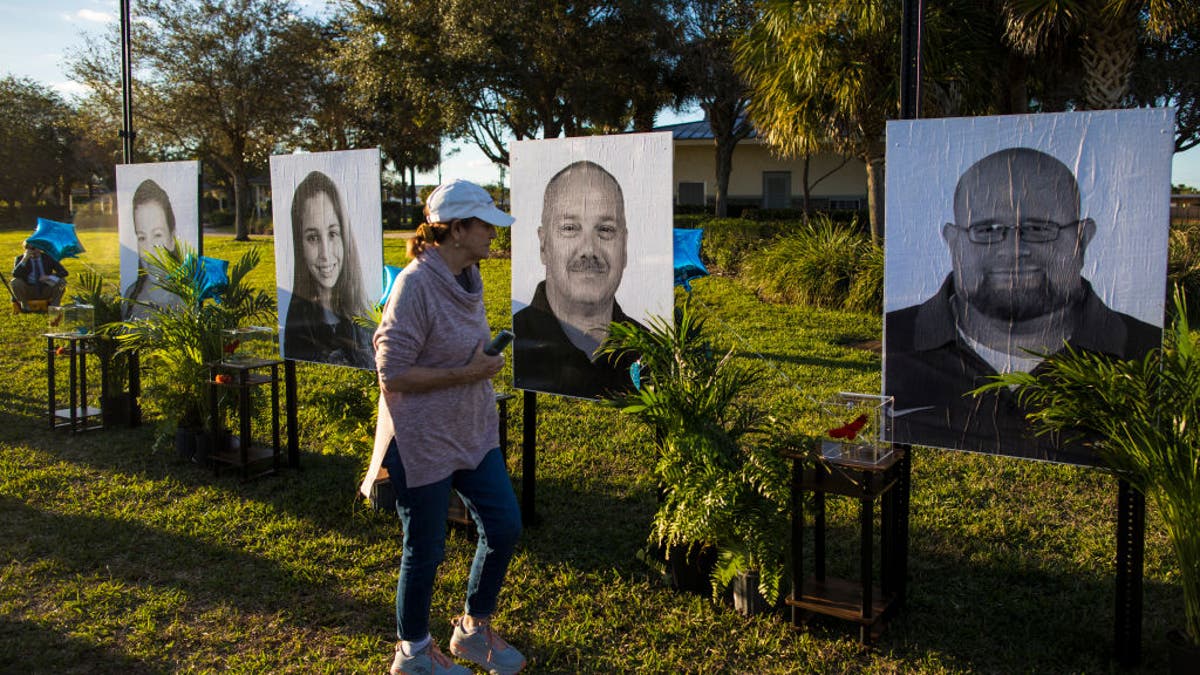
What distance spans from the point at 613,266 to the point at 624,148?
0.57m

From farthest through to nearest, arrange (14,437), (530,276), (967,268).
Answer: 1. (14,437)
2. (530,276)
3. (967,268)

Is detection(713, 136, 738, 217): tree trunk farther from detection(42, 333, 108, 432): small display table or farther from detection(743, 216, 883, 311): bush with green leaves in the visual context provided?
detection(42, 333, 108, 432): small display table

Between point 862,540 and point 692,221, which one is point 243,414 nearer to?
point 862,540

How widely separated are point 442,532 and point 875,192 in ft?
39.0

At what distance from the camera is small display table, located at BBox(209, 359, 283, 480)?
5.93 m

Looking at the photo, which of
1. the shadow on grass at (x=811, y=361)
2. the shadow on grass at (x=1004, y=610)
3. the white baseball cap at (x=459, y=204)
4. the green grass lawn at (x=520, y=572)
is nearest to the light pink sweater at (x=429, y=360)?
the white baseball cap at (x=459, y=204)

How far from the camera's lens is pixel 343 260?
5.78m

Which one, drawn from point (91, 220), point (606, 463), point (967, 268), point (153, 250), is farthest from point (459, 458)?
point (91, 220)

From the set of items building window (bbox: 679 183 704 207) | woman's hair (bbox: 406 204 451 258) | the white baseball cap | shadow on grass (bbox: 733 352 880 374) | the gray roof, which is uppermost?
the gray roof

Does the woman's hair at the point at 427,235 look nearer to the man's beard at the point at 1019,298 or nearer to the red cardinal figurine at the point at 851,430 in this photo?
the red cardinal figurine at the point at 851,430

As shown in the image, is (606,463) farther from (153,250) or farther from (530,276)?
(153,250)

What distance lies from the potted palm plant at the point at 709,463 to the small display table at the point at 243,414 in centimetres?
270

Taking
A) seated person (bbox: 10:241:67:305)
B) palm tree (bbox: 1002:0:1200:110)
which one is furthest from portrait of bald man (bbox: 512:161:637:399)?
seated person (bbox: 10:241:67:305)

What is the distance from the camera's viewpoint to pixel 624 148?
4.50 metres
